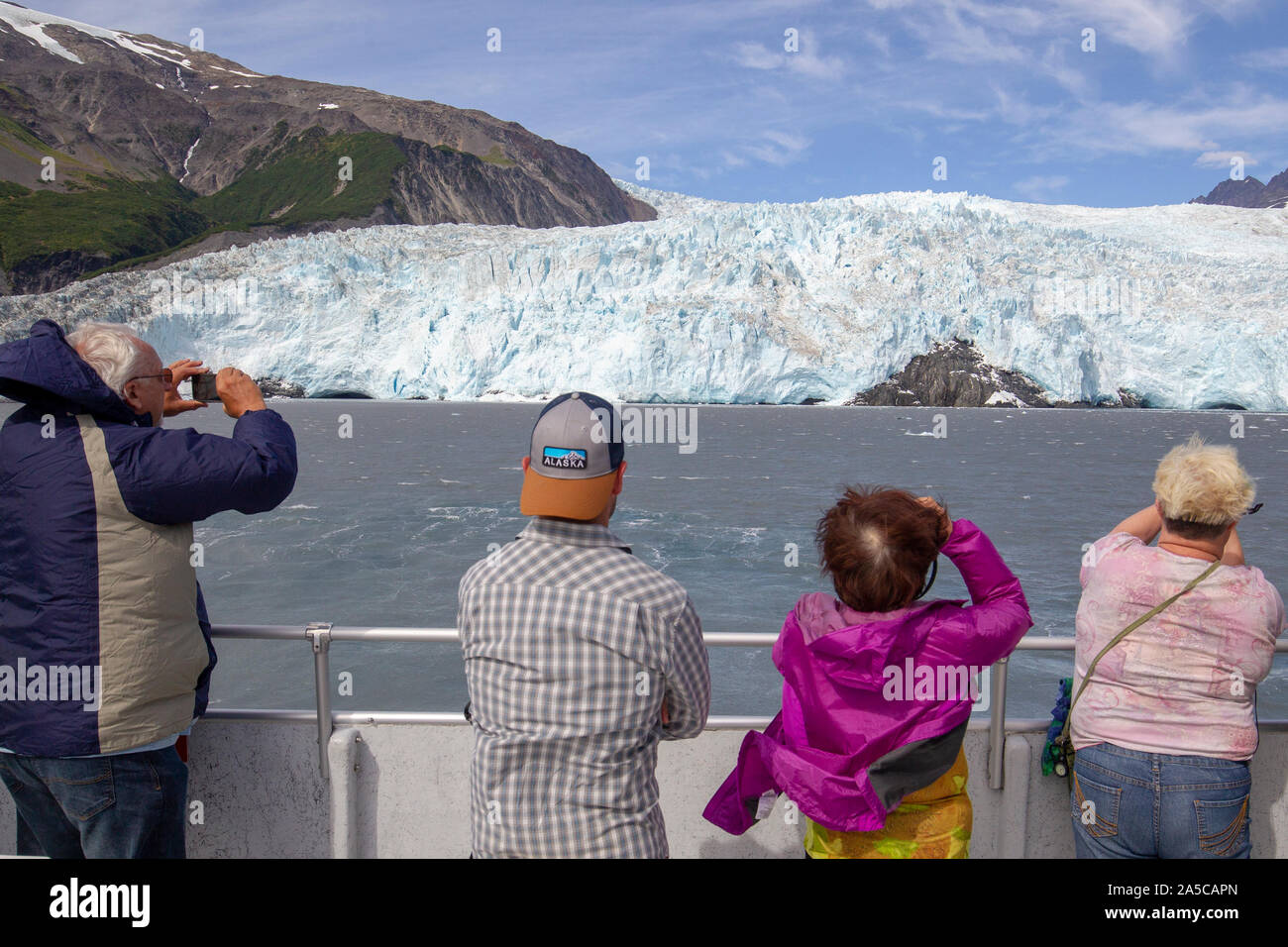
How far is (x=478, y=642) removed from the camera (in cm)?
142

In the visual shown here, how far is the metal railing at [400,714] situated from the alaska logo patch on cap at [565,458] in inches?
33.5

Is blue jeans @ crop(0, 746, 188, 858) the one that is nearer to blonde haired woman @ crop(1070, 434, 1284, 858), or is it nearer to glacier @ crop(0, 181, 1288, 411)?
blonde haired woman @ crop(1070, 434, 1284, 858)

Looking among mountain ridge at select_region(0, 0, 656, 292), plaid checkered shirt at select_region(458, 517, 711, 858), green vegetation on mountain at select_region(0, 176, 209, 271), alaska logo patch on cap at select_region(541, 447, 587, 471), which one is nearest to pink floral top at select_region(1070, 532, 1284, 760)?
plaid checkered shirt at select_region(458, 517, 711, 858)

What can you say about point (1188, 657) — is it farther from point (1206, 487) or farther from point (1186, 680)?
point (1206, 487)

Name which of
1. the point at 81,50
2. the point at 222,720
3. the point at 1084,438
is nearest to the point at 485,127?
the point at 81,50

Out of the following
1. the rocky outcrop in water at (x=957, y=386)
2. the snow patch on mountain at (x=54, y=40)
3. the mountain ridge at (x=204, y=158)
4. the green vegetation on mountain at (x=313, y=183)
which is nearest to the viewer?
the rocky outcrop in water at (x=957, y=386)

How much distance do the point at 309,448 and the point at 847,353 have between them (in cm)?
2580

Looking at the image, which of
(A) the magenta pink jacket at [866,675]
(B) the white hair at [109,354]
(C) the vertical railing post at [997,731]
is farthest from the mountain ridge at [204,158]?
(A) the magenta pink jacket at [866,675]

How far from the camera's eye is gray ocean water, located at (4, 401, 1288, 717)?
848cm

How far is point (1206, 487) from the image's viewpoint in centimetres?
173

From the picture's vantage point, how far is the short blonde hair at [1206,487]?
5.65 feet

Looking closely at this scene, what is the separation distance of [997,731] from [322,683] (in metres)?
1.67

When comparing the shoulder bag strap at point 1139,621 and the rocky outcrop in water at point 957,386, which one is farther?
the rocky outcrop in water at point 957,386

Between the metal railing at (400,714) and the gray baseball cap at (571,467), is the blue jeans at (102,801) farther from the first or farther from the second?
the gray baseball cap at (571,467)
